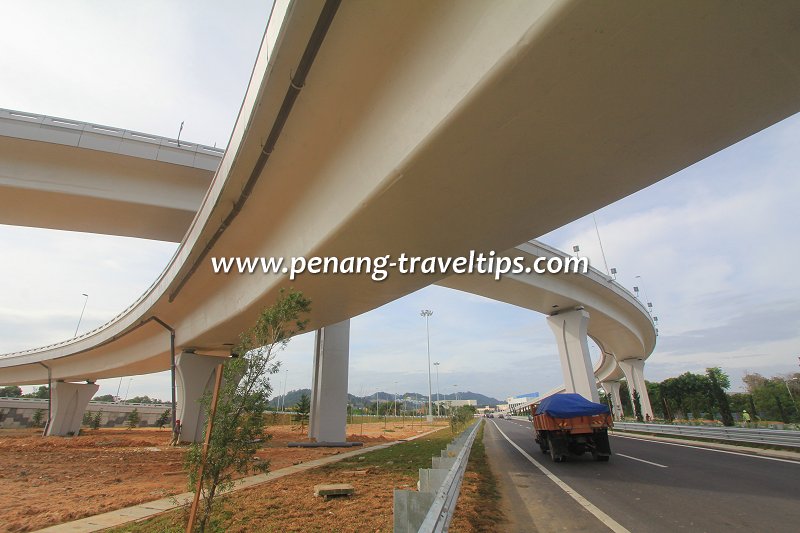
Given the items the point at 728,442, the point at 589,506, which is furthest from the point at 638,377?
the point at 589,506

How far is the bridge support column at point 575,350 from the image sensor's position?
23.5m

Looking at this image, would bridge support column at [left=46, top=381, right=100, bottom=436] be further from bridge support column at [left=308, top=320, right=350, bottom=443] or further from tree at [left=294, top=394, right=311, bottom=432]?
bridge support column at [left=308, top=320, right=350, bottom=443]

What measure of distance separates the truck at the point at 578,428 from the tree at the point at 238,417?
1024 cm

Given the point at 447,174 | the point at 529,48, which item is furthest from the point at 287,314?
the point at 529,48

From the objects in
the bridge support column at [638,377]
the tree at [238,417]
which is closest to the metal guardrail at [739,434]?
the tree at [238,417]

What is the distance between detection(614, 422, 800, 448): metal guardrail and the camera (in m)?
12.6

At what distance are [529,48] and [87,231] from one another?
16533 mm

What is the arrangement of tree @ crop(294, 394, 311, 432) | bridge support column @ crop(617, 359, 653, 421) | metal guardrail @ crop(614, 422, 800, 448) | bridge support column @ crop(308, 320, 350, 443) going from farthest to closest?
bridge support column @ crop(617, 359, 653, 421) → tree @ crop(294, 394, 311, 432) → bridge support column @ crop(308, 320, 350, 443) → metal guardrail @ crop(614, 422, 800, 448)

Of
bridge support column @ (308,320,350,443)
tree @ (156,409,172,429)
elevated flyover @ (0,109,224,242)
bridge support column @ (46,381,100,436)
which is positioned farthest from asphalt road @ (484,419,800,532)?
tree @ (156,409,172,429)

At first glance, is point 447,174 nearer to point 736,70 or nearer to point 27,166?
point 736,70

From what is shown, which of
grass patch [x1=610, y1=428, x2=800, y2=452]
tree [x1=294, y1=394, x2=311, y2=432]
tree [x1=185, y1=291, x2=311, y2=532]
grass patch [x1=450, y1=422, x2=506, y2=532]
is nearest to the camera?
tree [x1=185, y1=291, x2=311, y2=532]

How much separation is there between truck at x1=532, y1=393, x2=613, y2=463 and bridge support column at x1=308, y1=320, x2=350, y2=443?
11.1 metres

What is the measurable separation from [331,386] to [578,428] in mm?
12313

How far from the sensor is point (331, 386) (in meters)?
19.5
